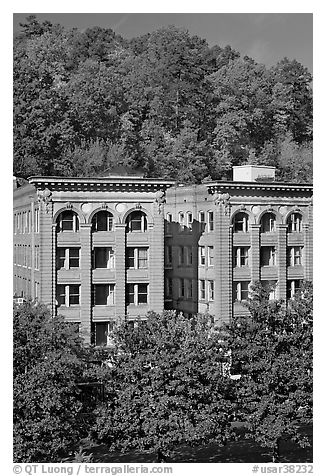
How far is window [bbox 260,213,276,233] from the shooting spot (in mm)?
61781

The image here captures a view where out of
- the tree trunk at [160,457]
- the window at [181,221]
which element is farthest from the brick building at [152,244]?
the tree trunk at [160,457]

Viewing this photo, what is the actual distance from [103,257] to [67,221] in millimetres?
3271

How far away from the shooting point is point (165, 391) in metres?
41.3

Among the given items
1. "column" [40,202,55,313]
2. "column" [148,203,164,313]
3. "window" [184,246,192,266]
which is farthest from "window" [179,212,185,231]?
"column" [40,202,55,313]

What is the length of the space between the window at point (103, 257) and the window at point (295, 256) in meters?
14.4

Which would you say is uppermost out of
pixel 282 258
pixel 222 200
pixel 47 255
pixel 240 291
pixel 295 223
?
pixel 222 200

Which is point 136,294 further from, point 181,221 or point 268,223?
point 268,223

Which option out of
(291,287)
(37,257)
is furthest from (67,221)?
(291,287)

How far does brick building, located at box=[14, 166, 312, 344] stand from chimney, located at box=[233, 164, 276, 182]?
102 millimetres

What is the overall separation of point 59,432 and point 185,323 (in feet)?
28.0

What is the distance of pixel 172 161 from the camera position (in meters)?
85.5

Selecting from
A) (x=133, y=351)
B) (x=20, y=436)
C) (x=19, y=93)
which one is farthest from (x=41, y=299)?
(x=19, y=93)
